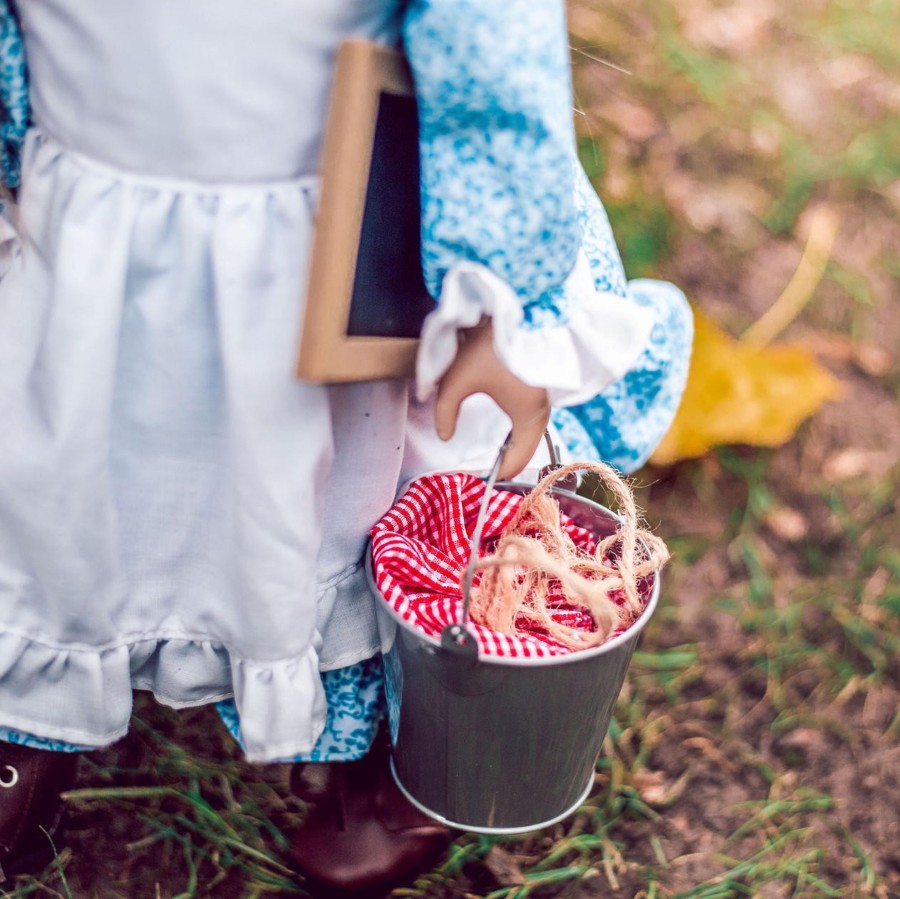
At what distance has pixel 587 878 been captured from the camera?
1386 millimetres

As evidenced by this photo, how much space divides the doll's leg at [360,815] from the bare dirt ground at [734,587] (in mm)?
71

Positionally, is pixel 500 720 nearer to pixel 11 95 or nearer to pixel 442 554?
pixel 442 554

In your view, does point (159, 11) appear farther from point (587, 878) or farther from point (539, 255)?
point (587, 878)

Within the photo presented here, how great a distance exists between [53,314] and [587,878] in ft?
3.24

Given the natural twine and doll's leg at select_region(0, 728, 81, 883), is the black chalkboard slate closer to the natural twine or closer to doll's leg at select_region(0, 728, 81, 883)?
the natural twine

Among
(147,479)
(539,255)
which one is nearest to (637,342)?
(539,255)

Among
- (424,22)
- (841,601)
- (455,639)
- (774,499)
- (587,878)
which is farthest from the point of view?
(774,499)

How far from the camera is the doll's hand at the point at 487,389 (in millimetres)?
969

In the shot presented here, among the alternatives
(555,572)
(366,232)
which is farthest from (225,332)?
(555,572)

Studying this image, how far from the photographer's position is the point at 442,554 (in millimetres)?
1177

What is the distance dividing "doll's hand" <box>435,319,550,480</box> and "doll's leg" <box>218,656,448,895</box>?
38cm

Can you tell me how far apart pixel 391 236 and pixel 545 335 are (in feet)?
0.56

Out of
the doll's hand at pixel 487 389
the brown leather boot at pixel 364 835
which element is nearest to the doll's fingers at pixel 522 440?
the doll's hand at pixel 487 389

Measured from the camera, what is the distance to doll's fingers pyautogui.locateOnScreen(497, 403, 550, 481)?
1.02m
